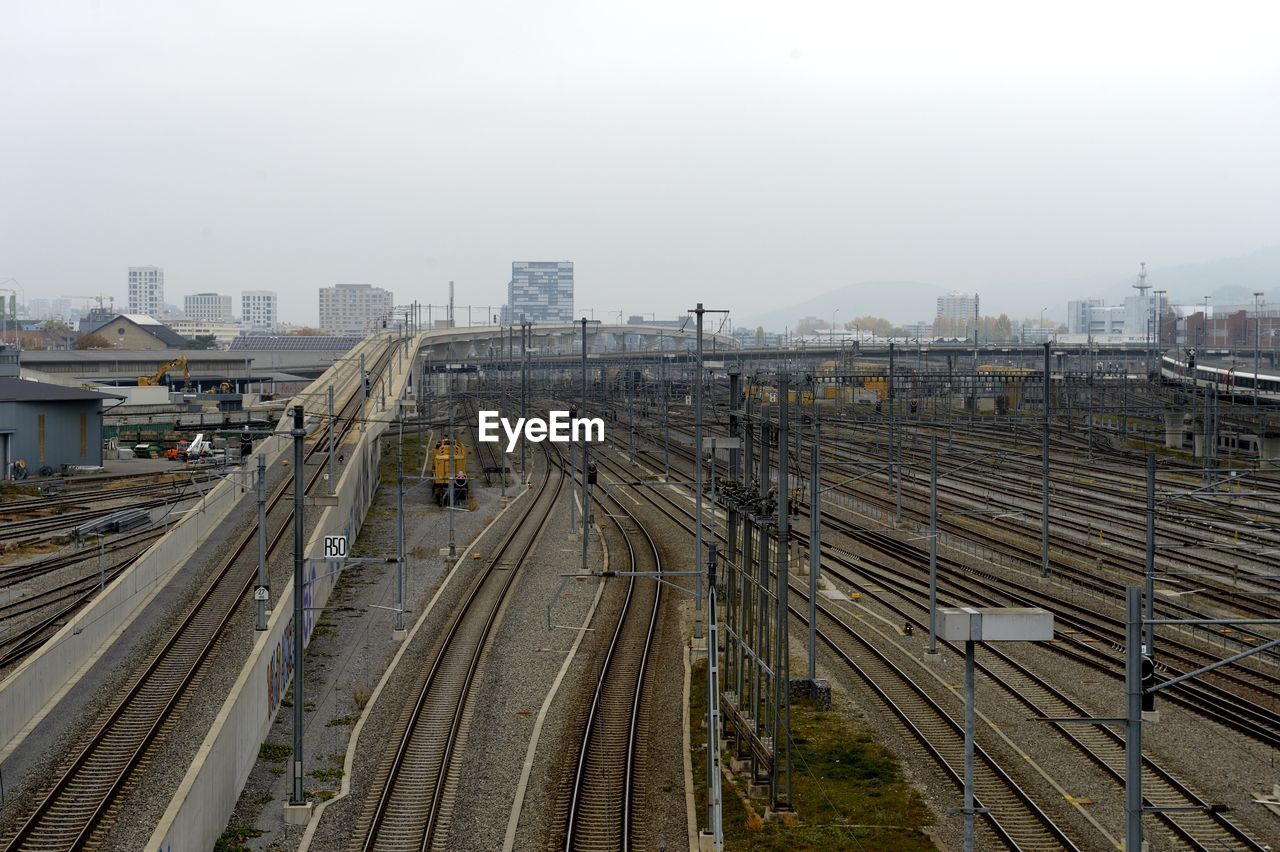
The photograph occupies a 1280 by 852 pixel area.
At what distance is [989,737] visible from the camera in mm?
15641

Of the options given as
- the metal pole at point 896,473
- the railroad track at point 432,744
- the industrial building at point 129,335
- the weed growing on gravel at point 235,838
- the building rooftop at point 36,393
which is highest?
the industrial building at point 129,335

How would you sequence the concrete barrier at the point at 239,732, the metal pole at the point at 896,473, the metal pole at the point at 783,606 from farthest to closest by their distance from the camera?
the metal pole at the point at 896,473 → the metal pole at the point at 783,606 → the concrete barrier at the point at 239,732

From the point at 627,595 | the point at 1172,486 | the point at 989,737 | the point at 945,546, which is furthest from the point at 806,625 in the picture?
the point at 1172,486

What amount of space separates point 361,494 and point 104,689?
17190 millimetres

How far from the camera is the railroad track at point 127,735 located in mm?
12781

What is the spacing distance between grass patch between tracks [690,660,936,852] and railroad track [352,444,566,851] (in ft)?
9.99

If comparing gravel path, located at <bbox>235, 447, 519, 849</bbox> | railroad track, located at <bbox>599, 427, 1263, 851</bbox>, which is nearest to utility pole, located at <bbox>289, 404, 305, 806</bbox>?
gravel path, located at <bbox>235, 447, 519, 849</bbox>

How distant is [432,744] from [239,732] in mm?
2541

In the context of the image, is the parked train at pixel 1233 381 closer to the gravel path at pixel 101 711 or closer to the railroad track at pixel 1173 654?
the railroad track at pixel 1173 654

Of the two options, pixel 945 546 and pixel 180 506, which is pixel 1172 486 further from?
pixel 180 506

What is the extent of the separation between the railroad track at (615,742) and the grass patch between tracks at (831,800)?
85cm

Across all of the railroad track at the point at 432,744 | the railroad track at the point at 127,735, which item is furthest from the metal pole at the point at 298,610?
the railroad track at the point at 127,735

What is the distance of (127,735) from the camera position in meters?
15.6

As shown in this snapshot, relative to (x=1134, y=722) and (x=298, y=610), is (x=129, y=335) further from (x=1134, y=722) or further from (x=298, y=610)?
(x=1134, y=722)
